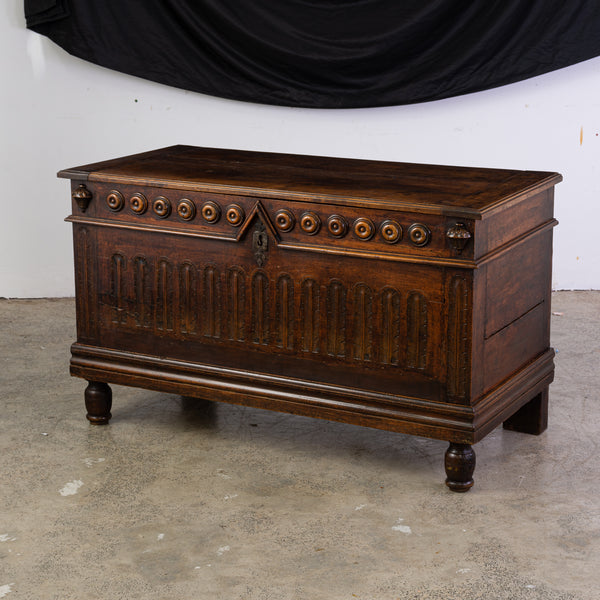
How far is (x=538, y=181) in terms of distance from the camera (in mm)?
3410

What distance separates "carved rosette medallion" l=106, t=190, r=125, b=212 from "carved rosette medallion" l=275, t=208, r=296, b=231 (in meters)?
0.57

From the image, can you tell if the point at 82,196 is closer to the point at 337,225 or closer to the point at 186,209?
the point at 186,209

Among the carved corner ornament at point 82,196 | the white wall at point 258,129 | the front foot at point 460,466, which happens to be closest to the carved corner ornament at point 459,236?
the front foot at point 460,466

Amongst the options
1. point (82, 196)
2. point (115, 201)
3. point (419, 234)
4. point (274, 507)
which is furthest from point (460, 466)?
point (82, 196)

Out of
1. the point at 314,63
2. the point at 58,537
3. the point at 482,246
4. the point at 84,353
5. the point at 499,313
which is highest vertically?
the point at 314,63

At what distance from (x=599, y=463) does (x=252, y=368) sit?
3.73 feet

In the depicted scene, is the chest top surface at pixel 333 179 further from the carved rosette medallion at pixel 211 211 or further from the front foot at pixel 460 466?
the front foot at pixel 460 466

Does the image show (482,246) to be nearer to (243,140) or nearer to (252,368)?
(252,368)

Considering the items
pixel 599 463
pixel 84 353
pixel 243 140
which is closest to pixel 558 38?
pixel 243 140

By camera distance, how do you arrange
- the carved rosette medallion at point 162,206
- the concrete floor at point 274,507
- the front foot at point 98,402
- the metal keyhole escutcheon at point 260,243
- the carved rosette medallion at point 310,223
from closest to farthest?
the concrete floor at point 274,507 → the carved rosette medallion at point 310,223 → the metal keyhole escutcheon at point 260,243 → the carved rosette medallion at point 162,206 → the front foot at point 98,402

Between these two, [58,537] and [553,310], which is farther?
[553,310]

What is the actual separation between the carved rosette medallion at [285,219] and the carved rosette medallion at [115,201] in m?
0.57

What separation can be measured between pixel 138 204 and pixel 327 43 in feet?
6.12

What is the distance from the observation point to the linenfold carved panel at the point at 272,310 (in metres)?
3.26
